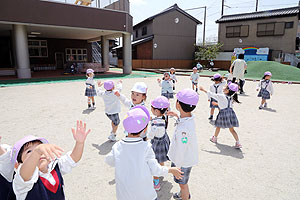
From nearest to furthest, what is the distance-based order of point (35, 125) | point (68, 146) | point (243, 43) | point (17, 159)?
point (17, 159) → point (68, 146) → point (35, 125) → point (243, 43)

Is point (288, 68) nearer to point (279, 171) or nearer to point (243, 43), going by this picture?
point (243, 43)

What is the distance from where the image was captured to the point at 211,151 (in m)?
4.29

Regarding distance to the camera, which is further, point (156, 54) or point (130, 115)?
point (156, 54)

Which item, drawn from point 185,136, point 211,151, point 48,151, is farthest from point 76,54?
point 48,151

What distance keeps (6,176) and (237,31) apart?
3514 cm

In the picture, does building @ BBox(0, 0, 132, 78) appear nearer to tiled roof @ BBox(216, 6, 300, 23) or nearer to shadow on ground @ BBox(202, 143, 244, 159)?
shadow on ground @ BBox(202, 143, 244, 159)

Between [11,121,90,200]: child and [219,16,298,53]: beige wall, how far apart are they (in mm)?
33697

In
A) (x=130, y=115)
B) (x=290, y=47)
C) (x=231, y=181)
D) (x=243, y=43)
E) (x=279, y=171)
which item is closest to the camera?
(x=130, y=115)

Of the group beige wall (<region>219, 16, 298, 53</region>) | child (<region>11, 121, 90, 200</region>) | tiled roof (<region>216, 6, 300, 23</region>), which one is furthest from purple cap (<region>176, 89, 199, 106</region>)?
tiled roof (<region>216, 6, 300, 23</region>)

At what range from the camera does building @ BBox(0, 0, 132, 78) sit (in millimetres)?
15258

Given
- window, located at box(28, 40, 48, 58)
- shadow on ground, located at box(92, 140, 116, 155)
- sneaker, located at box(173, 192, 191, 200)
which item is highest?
window, located at box(28, 40, 48, 58)

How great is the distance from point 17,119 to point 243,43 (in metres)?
32.5

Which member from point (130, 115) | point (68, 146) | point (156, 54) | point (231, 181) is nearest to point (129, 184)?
point (130, 115)

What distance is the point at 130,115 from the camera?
1.85m
